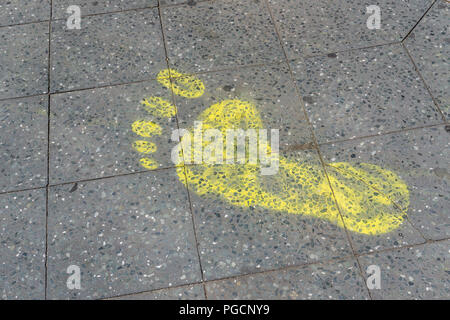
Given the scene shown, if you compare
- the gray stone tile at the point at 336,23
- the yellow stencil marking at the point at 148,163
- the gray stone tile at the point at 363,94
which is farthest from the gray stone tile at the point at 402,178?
the yellow stencil marking at the point at 148,163

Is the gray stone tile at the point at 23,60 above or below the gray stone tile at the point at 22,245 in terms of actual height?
above

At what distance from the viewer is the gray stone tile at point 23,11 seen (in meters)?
4.33

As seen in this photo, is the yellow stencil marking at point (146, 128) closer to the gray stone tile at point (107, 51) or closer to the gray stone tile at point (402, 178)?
the gray stone tile at point (107, 51)

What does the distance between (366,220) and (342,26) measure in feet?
6.34

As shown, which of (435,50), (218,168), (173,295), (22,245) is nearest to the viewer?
(173,295)

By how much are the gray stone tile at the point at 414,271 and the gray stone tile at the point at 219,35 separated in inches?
Answer: 75.3

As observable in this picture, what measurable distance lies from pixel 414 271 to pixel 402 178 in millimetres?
689

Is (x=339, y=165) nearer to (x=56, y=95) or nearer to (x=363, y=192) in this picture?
(x=363, y=192)

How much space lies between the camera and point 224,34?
412 centimetres

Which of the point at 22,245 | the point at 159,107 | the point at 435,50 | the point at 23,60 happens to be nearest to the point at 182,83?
the point at 159,107

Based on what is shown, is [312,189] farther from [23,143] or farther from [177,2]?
[177,2]

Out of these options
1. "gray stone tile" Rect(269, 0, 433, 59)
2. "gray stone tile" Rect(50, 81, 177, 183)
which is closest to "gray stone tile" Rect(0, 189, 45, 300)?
"gray stone tile" Rect(50, 81, 177, 183)

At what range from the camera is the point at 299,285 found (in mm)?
2891

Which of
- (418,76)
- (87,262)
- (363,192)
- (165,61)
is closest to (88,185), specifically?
(87,262)
